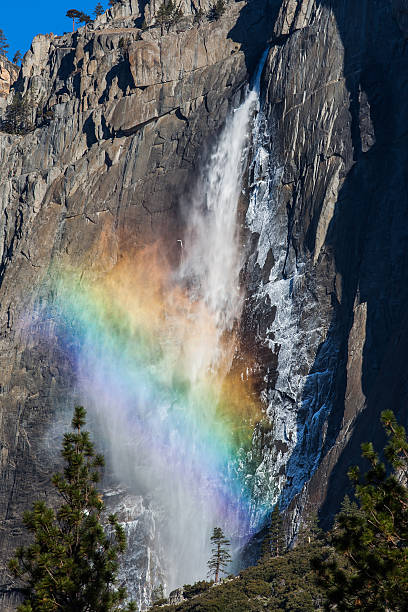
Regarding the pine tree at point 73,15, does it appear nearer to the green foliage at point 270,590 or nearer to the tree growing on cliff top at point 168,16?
the tree growing on cliff top at point 168,16

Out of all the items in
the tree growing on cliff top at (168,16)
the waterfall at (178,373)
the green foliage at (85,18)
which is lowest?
the waterfall at (178,373)

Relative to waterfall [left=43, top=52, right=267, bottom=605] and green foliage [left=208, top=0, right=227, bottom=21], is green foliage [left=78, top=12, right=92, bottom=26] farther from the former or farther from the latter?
waterfall [left=43, top=52, right=267, bottom=605]

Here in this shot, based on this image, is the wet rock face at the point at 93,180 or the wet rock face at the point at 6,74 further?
the wet rock face at the point at 6,74

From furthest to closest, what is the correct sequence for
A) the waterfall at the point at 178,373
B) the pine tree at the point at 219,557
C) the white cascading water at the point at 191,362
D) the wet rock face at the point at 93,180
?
1. the wet rock face at the point at 93,180
2. the white cascading water at the point at 191,362
3. the waterfall at the point at 178,373
4. the pine tree at the point at 219,557

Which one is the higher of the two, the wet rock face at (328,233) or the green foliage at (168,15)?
the green foliage at (168,15)

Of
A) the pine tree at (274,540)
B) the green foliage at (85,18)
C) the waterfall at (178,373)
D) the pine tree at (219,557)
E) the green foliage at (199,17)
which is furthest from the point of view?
the green foliage at (85,18)

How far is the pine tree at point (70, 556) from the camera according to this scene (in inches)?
846

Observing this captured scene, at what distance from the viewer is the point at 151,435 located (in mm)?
74750

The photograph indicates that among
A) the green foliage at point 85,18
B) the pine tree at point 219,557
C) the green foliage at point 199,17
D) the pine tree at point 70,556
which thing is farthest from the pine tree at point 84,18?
the pine tree at point 70,556

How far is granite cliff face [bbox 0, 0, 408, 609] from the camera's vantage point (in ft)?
207

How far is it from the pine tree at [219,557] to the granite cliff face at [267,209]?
483 cm

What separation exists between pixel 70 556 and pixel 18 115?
3229 inches

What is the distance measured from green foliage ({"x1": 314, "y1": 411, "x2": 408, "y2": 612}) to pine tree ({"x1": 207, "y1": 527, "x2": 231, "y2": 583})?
4030cm

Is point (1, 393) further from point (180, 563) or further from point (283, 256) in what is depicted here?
point (283, 256)
